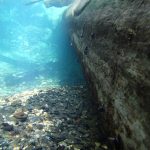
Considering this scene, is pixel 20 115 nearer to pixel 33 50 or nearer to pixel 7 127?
pixel 7 127

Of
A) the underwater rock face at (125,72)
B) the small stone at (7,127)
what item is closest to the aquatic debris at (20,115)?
the small stone at (7,127)

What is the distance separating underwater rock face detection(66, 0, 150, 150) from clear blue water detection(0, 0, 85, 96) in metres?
4.19

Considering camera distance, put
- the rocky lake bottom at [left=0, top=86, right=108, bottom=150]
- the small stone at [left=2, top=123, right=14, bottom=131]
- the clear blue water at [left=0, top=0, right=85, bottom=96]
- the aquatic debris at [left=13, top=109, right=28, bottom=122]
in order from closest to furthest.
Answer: the rocky lake bottom at [left=0, top=86, right=108, bottom=150] → the small stone at [left=2, top=123, right=14, bottom=131] → the aquatic debris at [left=13, top=109, right=28, bottom=122] → the clear blue water at [left=0, top=0, right=85, bottom=96]

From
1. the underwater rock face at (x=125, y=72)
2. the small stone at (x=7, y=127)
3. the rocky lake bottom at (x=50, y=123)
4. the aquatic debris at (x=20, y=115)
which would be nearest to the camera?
the underwater rock face at (x=125, y=72)

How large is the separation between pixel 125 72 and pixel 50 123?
245 centimetres

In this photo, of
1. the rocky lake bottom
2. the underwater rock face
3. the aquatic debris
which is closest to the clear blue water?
the rocky lake bottom

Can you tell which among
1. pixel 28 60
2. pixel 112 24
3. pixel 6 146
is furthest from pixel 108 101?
pixel 28 60

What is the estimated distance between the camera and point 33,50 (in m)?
14.7

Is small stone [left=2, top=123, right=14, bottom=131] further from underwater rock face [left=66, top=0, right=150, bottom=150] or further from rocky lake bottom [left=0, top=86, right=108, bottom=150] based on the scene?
underwater rock face [left=66, top=0, right=150, bottom=150]

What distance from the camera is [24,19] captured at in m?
18.0

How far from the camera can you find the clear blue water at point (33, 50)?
10.5 m

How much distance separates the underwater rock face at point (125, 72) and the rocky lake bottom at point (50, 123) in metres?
0.61

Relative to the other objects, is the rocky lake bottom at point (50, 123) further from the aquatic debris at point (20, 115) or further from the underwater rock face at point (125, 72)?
the underwater rock face at point (125, 72)

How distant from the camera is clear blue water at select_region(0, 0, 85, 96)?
10500 millimetres
